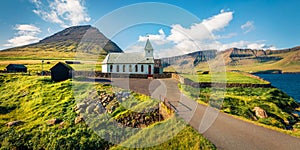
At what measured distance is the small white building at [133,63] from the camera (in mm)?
49312

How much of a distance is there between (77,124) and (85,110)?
7.55 feet

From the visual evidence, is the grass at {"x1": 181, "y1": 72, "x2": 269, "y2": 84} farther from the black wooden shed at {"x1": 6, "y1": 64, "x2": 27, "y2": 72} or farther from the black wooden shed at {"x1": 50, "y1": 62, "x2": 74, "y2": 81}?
the black wooden shed at {"x1": 6, "y1": 64, "x2": 27, "y2": 72}

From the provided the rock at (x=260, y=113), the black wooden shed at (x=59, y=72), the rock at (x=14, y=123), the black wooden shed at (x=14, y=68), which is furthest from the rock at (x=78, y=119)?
the black wooden shed at (x=14, y=68)

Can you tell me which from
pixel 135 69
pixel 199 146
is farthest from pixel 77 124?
pixel 135 69

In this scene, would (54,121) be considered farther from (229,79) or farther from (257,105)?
(229,79)

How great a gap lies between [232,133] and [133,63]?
39.0m

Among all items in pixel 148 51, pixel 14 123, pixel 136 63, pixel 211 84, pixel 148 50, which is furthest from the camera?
pixel 148 51

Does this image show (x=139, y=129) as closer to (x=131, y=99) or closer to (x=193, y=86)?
(x=131, y=99)

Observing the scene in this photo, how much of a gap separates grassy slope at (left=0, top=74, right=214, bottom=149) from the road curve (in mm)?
1193

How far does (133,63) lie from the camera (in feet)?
165

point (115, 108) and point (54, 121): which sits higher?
point (115, 108)

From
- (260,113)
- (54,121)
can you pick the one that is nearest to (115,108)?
(54,121)

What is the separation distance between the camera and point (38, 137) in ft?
56.9

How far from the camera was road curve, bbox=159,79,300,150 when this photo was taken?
11680 mm
